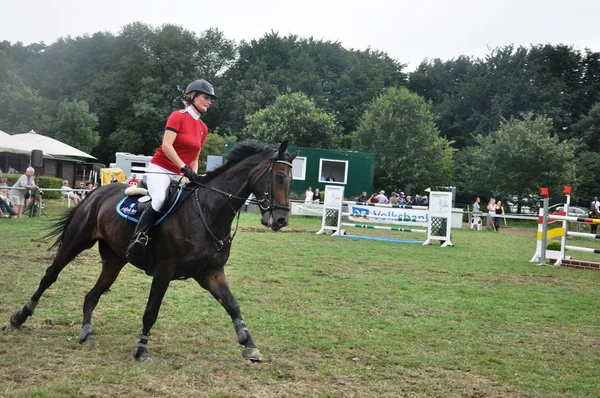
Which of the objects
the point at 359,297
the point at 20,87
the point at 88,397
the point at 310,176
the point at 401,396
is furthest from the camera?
the point at 20,87

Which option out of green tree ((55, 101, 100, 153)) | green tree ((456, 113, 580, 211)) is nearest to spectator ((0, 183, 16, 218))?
green tree ((456, 113, 580, 211))

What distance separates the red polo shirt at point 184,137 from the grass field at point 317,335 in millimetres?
1933

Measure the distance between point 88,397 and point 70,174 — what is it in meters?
43.9

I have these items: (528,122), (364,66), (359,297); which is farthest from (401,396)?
(364,66)

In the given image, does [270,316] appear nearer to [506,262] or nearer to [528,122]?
[506,262]

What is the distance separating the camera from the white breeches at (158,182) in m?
6.12

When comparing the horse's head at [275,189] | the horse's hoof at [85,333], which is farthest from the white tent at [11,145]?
the horse's head at [275,189]

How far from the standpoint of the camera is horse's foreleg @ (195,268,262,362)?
5730 mm

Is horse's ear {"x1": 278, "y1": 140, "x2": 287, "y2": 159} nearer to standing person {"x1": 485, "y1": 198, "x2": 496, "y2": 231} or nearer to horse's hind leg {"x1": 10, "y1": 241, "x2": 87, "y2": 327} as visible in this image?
horse's hind leg {"x1": 10, "y1": 241, "x2": 87, "y2": 327}

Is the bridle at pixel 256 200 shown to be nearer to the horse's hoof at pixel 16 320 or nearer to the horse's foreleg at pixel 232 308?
the horse's foreleg at pixel 232 308

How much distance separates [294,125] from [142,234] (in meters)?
44.0

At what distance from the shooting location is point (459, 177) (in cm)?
5316

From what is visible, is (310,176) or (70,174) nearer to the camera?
(310,176)

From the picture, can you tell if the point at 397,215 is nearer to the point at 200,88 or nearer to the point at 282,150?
the point at 200,88
